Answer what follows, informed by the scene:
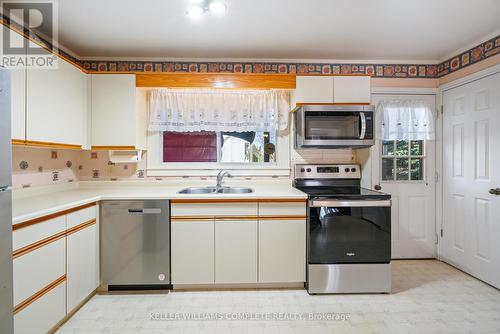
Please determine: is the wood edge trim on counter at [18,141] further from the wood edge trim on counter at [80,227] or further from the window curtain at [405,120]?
the window curtain at [405,120]

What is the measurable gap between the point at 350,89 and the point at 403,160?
1108mm

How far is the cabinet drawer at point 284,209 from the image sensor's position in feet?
7.61

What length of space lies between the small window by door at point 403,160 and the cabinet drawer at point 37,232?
3.04m

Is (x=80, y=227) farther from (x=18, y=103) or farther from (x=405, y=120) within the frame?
(x=405, y=120)

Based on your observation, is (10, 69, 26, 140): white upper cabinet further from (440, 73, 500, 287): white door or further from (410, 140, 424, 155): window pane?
(440, 73, 500, 287): white door

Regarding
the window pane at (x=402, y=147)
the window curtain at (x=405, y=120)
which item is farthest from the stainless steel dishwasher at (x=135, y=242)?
the window pane at (x=402, y=147)

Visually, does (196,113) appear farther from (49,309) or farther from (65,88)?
(49,309)

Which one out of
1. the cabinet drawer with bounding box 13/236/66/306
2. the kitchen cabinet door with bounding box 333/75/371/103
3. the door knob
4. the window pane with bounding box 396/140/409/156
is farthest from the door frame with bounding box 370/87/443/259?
the cabinet drawer with bounding box 13/236/66/306

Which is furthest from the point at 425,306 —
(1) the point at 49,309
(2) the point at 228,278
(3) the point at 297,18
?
(1) the point at 49,309

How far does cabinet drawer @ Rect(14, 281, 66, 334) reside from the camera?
1477mm

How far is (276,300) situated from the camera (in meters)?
2.21

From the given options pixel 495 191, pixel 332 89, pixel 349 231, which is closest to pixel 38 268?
pixel 349 231

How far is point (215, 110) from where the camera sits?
111 inches

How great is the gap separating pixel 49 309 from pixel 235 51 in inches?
100
